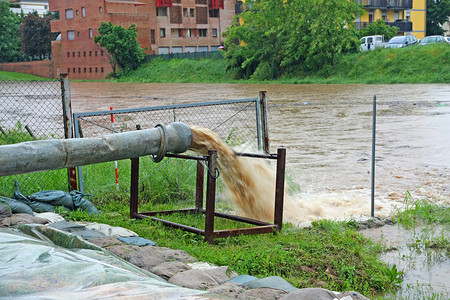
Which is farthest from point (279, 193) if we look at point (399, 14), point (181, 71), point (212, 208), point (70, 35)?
point (70, 35)

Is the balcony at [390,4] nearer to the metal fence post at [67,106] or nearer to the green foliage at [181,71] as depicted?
the green foliage at [181,71]

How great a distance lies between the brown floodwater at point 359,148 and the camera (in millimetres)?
9344

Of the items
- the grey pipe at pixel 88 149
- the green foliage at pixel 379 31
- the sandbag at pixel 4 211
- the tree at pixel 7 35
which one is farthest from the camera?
the tree at pixel 7 35

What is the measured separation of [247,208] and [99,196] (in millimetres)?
2241

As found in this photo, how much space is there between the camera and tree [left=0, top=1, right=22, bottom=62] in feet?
261

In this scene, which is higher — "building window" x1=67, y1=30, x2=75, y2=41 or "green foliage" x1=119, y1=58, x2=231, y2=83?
"building window" x1=67, y1=30, x2=75, y2=41

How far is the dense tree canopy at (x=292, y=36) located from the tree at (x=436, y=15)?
26914 millimetres

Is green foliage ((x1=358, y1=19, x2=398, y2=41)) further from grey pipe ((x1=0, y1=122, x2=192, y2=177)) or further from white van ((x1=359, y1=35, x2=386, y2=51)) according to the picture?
grey pipe ((x1=0, y1=122, x2=192, y2=177))

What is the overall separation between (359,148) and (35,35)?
77783 millimetres

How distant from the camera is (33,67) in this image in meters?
75.1

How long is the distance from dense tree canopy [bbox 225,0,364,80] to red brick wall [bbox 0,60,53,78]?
3027cm

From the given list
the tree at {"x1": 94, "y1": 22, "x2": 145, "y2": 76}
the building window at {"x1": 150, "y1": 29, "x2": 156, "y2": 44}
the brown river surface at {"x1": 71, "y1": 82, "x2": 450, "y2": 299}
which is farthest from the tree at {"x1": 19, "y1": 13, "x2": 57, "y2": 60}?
the brown river surface at {"x1": 71, "y1": 82, "x2": 450, "y2": 299}

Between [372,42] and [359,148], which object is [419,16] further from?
[359,148]

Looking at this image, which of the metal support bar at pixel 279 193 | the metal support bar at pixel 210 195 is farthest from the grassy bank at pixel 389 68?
the metal support bar at pixel 210 195
